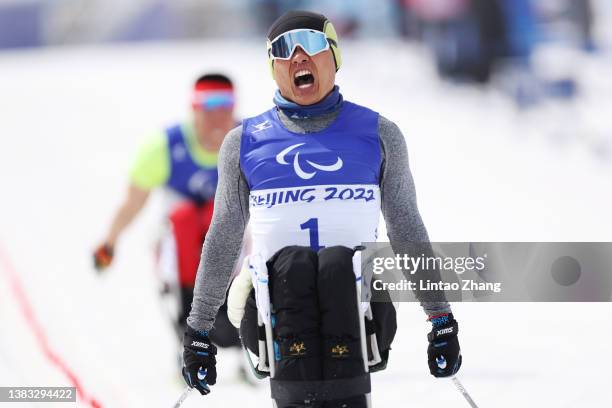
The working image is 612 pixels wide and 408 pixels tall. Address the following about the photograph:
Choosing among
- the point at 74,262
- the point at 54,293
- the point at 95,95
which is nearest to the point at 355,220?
the point at 54,293

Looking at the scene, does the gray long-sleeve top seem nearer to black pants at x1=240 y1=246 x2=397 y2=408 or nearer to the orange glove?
black pants at x1=240 y1=246 x2=397 y2=408

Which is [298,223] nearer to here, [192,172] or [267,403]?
[267,403]

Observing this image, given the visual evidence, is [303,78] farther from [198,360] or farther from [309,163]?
[198,360]

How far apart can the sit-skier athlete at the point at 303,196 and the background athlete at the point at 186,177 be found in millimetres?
3007

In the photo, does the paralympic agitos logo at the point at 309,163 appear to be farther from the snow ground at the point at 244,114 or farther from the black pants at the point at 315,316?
the snow ground at the point at 244,114

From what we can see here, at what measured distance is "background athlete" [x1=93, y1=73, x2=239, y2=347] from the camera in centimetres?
690

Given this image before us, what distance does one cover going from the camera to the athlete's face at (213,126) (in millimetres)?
6977

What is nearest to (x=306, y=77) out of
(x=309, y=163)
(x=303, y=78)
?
(x=303, y=78)

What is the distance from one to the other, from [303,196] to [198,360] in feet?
2.11

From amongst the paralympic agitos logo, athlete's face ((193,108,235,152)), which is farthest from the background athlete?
the paralympic agitos logo

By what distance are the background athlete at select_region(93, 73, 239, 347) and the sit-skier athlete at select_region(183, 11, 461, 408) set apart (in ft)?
9.87

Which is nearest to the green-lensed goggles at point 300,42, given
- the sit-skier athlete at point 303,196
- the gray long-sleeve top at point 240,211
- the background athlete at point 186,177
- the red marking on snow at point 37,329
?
the sit-skier athlete at point 303,196

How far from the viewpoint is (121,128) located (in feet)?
61.1

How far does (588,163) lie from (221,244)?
10.5m
